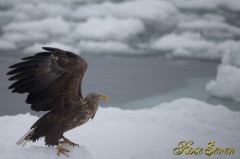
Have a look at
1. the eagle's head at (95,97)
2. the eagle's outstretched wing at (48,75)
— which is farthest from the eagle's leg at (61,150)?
the eagle's head at (95,97)

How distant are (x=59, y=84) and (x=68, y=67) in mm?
227

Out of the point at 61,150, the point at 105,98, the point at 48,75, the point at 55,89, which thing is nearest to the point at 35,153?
the point at 61,150

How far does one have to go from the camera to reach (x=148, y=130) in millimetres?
7656

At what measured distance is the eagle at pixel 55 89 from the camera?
14.6 ft

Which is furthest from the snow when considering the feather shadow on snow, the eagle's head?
A: the eagle's head

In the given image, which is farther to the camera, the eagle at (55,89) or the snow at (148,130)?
the snow at (148,130)

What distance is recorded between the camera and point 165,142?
21.9ft

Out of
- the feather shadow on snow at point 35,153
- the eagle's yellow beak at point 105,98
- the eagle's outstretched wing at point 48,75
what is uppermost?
the eagle's outstretched wing at point 48,75

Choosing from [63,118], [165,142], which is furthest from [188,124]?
[63,118]

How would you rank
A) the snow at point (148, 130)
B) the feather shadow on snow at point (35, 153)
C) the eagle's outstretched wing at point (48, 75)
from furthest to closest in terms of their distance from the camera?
the snow at point (148, 130), the eagle's outstretched wing at point (48, 75), the feather shadow on snow at point (35, 153)

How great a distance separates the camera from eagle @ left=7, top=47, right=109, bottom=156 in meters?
4.45

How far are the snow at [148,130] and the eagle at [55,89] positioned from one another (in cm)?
36

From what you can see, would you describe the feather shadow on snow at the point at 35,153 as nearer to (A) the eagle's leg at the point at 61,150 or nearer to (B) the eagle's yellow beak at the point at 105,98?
(A) the eagle's leg at the point at 61,150

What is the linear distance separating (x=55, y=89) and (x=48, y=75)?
0.61 feet
